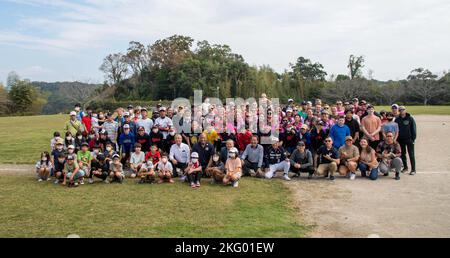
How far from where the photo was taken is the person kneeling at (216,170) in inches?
376

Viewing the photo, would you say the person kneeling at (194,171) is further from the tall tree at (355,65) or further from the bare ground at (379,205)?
the tall tree at (355,65)

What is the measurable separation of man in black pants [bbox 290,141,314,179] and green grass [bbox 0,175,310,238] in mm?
859

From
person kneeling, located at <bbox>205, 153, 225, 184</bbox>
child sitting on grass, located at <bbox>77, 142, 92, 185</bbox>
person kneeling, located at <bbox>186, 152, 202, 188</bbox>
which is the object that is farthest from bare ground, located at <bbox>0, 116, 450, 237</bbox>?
child sitting on grass, located at <bbox>77, 142, 92, 185</bbox>

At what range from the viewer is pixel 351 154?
1003cm

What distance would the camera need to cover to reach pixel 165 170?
9695 millimetres

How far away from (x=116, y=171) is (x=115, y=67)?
6520 cm

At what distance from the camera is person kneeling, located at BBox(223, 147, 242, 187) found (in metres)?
9.27

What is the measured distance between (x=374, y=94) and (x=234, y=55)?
78.8 ft

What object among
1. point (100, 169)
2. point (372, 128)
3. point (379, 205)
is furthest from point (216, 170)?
point (372, 128)

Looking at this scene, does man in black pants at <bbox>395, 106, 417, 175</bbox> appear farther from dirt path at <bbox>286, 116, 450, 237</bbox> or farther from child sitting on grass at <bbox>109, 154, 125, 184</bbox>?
child sitting on grass at <bbox>109, 154, 125, 184</bbox>

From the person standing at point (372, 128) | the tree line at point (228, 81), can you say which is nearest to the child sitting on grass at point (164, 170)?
→ the person standing at point (372, 128)

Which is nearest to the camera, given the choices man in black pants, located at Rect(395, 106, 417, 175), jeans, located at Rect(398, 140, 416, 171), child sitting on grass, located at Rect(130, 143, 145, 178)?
child sitting on grass, located at Rect(130, 143, 145, 178)
